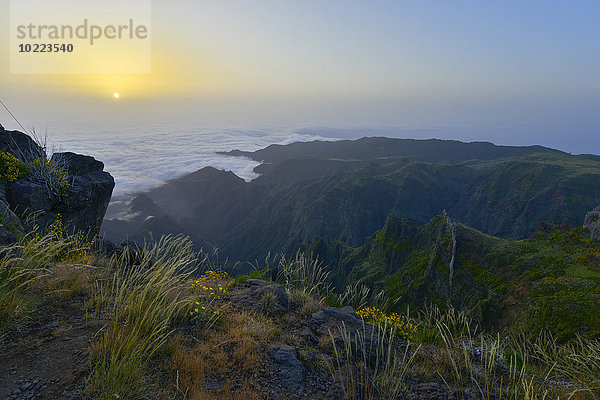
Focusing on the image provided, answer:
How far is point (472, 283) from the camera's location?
97.3 feet

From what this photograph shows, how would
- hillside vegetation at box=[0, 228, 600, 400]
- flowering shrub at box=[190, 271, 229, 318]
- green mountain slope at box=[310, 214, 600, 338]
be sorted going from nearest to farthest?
1. hillside vegetation at box=[0, 228, 600, 400]
2. flowering shrub at box=[190, 271, 229, 318]
3. green mountain slope at box=[310, 214, 600, 338]

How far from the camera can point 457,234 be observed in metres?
35.0

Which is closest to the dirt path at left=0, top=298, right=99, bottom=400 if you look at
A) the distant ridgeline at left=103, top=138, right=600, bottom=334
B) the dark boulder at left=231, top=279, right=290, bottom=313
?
the dark boulder at left=231, top=279, right=290, bottom=313

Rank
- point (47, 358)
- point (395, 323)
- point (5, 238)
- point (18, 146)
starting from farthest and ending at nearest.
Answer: point (18, 146) → point (395, 323) → point (5, 238) → point (47, 358)

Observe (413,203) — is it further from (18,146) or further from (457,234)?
(18,146)

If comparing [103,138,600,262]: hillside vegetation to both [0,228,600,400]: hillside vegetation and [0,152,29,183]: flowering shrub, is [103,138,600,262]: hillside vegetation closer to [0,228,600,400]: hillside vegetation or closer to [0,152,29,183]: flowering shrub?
[0,152,29,183]: flowering shrub

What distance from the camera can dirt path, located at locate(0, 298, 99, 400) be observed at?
307 centimetres

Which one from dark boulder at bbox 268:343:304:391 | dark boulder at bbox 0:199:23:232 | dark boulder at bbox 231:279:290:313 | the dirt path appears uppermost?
dark boulder at bbox 0:199:23:232

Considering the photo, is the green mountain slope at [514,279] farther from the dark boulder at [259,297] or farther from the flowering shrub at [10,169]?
the flowering shrub at [10,169]

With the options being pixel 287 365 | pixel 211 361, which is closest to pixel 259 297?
pixel 287 365

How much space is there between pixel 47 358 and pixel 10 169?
10694 millimetres

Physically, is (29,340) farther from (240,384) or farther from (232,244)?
(232,244)

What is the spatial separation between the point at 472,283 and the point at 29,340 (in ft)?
113

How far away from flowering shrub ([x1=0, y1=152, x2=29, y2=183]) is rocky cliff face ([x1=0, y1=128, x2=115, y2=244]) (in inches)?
5.8
